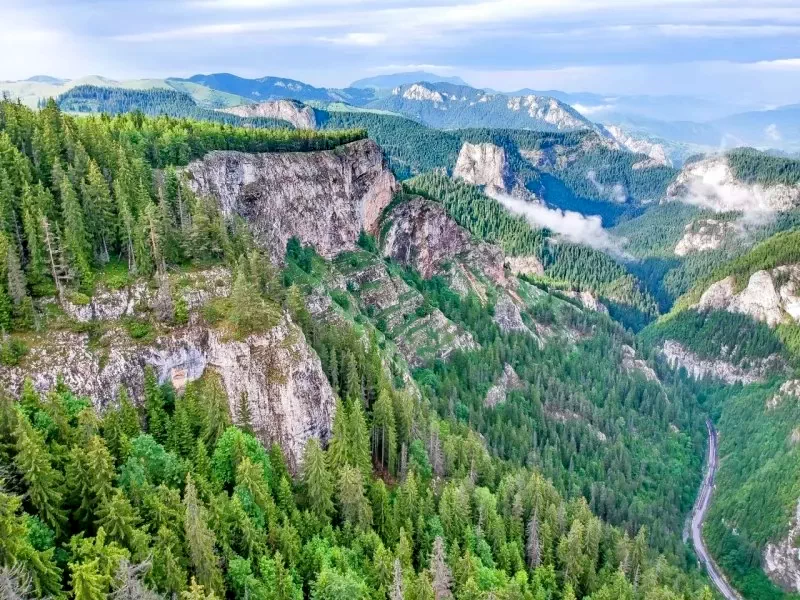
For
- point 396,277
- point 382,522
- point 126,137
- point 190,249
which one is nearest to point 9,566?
point 382,522

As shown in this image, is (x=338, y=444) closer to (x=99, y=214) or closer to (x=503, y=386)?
(x=99, y=214)

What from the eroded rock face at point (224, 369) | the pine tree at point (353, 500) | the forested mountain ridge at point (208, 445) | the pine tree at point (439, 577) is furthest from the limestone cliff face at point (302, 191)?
the pine tree at point (439, 577)

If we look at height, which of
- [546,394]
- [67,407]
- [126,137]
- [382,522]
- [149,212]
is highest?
[126,137]

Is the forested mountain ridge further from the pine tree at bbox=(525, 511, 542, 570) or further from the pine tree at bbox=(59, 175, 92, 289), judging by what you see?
the pine tree at bbox=(525, 511, 542, 570)

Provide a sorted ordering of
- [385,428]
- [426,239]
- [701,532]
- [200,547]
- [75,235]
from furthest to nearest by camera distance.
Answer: [426,239], [701,532], [385,428], [75,235], [200,547]

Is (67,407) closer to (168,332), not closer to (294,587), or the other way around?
(168,332)

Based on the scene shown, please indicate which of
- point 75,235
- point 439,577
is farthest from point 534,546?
point 75,235
